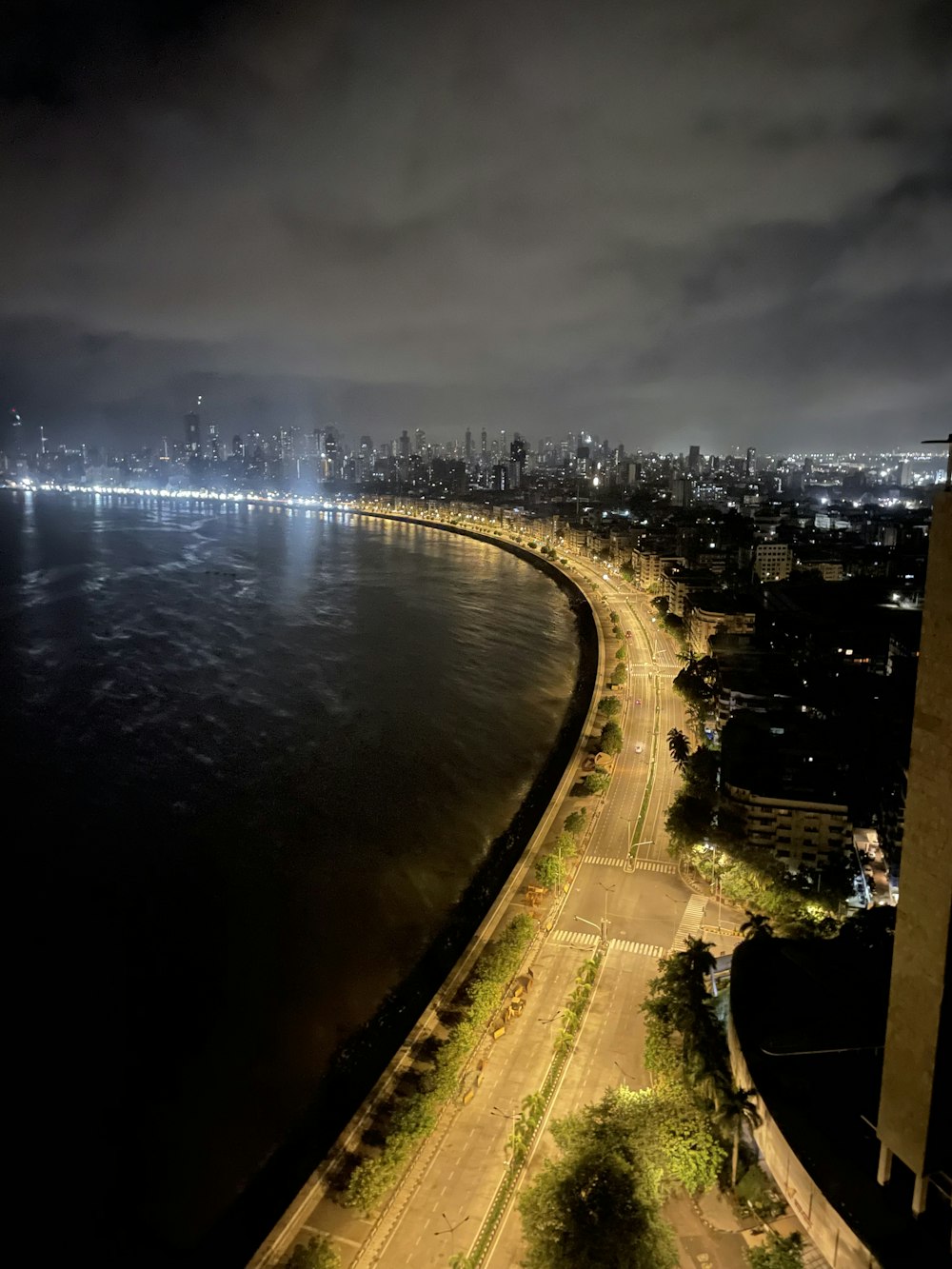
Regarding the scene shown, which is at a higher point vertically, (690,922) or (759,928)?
(759,928)

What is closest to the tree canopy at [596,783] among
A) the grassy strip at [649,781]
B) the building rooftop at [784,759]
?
the grassy strip at [649,781]

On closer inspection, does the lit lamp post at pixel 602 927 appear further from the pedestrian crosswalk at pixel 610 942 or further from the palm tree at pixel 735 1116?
the palm tree at pixel 735 1116

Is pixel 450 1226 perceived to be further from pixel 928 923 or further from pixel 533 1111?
pixel 928 923

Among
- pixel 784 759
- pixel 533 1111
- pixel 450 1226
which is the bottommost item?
pixel 450 1226

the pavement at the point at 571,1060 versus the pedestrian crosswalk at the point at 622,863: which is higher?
the pedestrian crosswalk at the point at 622,863

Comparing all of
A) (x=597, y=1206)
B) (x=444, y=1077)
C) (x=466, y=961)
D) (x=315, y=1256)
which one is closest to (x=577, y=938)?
(x=466, y=961)

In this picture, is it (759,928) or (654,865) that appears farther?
(654,865)

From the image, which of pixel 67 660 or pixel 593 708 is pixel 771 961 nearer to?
pixel 593 708

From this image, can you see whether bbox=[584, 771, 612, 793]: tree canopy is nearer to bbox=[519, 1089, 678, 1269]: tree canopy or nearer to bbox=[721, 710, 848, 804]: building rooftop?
bbox=[721, 710, 848, 804]: building rooftop
